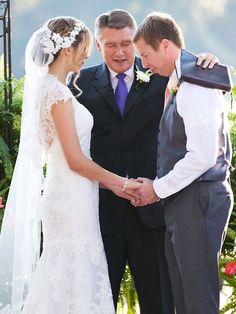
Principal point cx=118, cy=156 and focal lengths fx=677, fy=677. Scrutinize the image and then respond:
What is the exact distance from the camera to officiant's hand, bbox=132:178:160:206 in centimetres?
356

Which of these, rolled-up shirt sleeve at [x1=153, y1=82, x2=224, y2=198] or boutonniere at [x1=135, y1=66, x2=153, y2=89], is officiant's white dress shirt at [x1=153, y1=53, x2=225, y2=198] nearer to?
rolled-up shirt sleeve at [x1=153, y1=82, x2=224, y2=198]

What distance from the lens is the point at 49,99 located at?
3.57m

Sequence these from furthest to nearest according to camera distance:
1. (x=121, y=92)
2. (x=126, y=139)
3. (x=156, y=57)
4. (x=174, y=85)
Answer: (x=121, y=92) < (x=126, y=139) < (x=156, y=57) < (x=174, y=85)

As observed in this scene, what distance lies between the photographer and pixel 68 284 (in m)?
3.60

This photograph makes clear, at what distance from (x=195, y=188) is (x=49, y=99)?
95 centimetres

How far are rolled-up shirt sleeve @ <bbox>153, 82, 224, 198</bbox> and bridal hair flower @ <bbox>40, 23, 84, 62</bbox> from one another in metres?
0.80

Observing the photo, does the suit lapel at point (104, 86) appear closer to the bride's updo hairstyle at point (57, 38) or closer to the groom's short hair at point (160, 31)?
the bride's updo hairstyle at point (57, 38)

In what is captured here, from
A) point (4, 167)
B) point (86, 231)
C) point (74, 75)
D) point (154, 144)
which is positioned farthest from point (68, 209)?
point (4, 167)

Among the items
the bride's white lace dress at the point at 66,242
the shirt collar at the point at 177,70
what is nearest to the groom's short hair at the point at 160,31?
the shirt collar at the point at 177,70

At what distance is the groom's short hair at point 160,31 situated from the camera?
3314mm

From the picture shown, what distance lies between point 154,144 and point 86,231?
729 mm

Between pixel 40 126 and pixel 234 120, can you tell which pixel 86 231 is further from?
pixel 234 120

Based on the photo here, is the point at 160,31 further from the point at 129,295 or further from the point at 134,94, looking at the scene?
the point at 129,295

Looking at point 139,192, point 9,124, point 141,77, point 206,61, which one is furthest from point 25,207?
point 9,124
